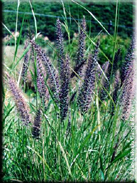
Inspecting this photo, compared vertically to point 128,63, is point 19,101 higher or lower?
lower

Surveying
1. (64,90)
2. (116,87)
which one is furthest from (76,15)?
(64,90)

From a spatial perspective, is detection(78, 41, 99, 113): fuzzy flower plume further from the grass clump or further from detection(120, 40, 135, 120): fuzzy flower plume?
detection(120, 40, 135, 120): fuzzy flower plume

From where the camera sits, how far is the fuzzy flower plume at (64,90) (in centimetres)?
94

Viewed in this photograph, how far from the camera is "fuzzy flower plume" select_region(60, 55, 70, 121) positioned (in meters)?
0.94

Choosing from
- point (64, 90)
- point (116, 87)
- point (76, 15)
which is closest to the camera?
point (64, 90)

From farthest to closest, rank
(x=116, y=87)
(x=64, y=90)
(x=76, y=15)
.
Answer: (x=76, y=15) → (x=116, y=87) → (x=64, y=90)

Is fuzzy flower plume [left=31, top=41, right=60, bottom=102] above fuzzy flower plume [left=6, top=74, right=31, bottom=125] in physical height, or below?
above

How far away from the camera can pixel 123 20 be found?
5199 mm

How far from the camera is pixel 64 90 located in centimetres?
95

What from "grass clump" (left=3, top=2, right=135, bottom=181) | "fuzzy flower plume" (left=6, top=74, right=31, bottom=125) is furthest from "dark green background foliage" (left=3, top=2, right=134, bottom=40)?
"fuzzy flower plume" (left=6, top=74, right=31, bottom=125)

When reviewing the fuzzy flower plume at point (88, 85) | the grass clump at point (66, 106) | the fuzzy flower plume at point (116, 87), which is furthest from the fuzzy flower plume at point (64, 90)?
the fuzzy flower plume at point (116, 87)

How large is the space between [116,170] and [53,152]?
32 cm

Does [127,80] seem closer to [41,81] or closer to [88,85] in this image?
[88,85]

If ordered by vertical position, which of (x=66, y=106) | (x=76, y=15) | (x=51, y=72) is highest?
(x=76, y=15)
